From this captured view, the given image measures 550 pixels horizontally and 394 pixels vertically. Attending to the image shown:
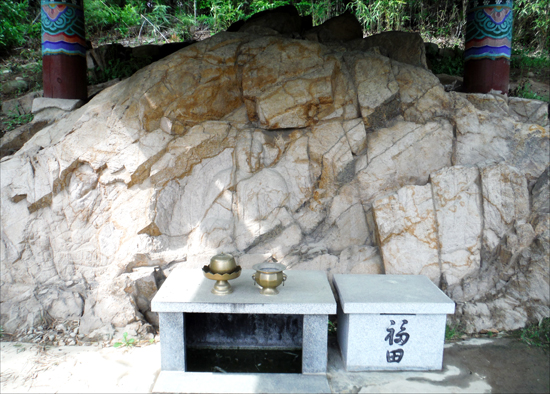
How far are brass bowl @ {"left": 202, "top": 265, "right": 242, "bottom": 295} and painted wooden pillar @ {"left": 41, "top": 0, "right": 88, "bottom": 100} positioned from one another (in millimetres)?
Answer: 4069

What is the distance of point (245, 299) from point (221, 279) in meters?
0.28

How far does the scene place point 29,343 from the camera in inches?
157

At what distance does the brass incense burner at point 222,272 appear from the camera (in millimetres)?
3469

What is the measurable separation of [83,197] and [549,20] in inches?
432

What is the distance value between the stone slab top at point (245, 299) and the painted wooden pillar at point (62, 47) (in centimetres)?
383

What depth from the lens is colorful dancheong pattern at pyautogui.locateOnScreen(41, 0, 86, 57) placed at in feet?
18.9

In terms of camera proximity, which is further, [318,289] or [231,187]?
[231,187]

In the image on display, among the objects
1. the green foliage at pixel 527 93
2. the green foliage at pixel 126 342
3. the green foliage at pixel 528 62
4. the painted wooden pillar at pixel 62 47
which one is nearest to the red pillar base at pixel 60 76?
the painted wooden pillar at pixel 62 47

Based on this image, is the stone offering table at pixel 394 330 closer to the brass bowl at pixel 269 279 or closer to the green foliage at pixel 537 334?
the brass bowl at pixel 269 279

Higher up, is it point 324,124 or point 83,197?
point 324,124

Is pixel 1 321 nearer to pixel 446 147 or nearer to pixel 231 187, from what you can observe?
pixel 231 187

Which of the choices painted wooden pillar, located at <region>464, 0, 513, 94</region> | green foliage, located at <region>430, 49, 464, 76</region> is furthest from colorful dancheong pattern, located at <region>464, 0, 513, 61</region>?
green foliage, located at <region>430, 49, 464, 76</region>

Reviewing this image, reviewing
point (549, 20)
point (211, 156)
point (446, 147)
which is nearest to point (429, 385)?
point (446, 147)

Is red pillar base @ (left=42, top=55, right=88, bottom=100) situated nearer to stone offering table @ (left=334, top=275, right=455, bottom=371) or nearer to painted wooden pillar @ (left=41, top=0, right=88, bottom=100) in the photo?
painted wooden pillar @ (left=41, top=0, right=88, bottom=100)
